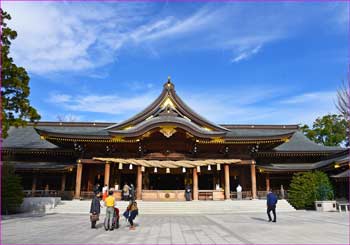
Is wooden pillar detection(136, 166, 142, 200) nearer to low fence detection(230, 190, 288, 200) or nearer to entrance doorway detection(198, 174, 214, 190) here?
entrance doorway detection(198, 174, 214, 190)

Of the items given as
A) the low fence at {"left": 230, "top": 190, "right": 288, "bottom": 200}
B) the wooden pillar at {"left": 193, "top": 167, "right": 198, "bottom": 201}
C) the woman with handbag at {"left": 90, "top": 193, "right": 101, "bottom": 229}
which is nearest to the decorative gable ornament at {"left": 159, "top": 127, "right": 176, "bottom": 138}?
the wooden pillar at {"left": 193, "top": 167, "right": 198, "bottom": 201}

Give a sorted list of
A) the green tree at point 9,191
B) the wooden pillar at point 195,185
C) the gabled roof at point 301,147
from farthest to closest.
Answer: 1. the gabled roof at point 301,147
2. the wooden pillar at point 195,185
3. the green tree at point 9,191

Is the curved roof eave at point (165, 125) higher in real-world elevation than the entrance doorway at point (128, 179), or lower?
higher

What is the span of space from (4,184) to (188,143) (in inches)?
541

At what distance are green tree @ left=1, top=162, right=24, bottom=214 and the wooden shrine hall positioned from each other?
4178 millimetres

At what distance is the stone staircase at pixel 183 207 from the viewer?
1827cm

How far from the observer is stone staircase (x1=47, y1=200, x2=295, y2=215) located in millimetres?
18266

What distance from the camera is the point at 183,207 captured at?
18703 mm

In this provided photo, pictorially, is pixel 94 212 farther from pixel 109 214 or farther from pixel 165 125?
pixel 165 125

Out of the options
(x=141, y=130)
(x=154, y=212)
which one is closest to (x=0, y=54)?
(x=141, y=130)

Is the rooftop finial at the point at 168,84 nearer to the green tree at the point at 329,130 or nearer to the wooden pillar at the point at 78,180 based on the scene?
the wooden pillar at the point at 78,180

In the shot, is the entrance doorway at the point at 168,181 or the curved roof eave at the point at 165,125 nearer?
the curved roof eave at the point at 165,125

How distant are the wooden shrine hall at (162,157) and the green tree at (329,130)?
72.0ft

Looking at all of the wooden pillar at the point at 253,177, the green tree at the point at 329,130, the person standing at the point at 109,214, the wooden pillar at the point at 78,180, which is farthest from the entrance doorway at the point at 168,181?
the green tree at the point at 329,130
